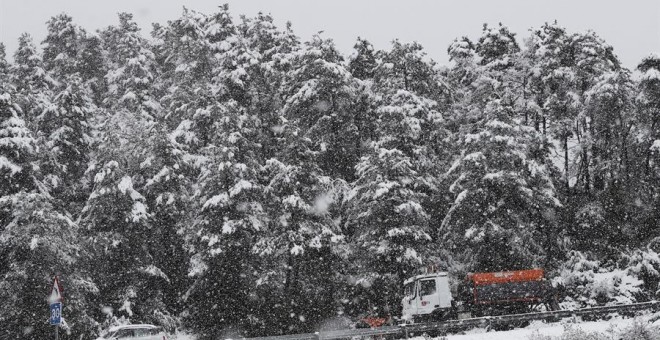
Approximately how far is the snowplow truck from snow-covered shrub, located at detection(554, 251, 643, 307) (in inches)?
277

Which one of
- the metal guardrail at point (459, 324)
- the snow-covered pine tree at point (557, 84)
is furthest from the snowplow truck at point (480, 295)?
the snow-covered pine tree at point (557, 84)

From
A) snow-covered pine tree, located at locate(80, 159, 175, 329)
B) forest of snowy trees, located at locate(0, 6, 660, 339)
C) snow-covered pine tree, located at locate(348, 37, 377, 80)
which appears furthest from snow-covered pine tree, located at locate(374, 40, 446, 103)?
snow-covered pine tree, located at locate(80, 159, 175, 329)

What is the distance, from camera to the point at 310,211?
3253 centimetres

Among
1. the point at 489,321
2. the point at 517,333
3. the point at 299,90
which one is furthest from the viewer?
the point at 299,90

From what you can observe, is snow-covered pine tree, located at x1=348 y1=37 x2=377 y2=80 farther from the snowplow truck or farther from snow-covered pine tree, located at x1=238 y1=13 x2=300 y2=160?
the snowplow truck

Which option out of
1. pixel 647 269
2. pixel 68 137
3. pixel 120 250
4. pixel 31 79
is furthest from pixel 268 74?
pixel 647 269

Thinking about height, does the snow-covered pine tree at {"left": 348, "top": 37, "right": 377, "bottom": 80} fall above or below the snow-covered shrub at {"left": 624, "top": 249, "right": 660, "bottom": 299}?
above

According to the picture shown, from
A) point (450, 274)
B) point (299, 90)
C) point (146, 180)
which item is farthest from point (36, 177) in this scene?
point (450, 274)

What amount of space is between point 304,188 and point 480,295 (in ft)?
34.1

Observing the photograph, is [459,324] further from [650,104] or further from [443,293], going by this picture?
[650,104]

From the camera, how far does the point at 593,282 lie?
35.6 meters

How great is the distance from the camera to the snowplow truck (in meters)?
27.6

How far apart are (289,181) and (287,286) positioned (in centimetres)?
532

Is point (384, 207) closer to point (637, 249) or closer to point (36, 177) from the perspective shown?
point (637, 249)
